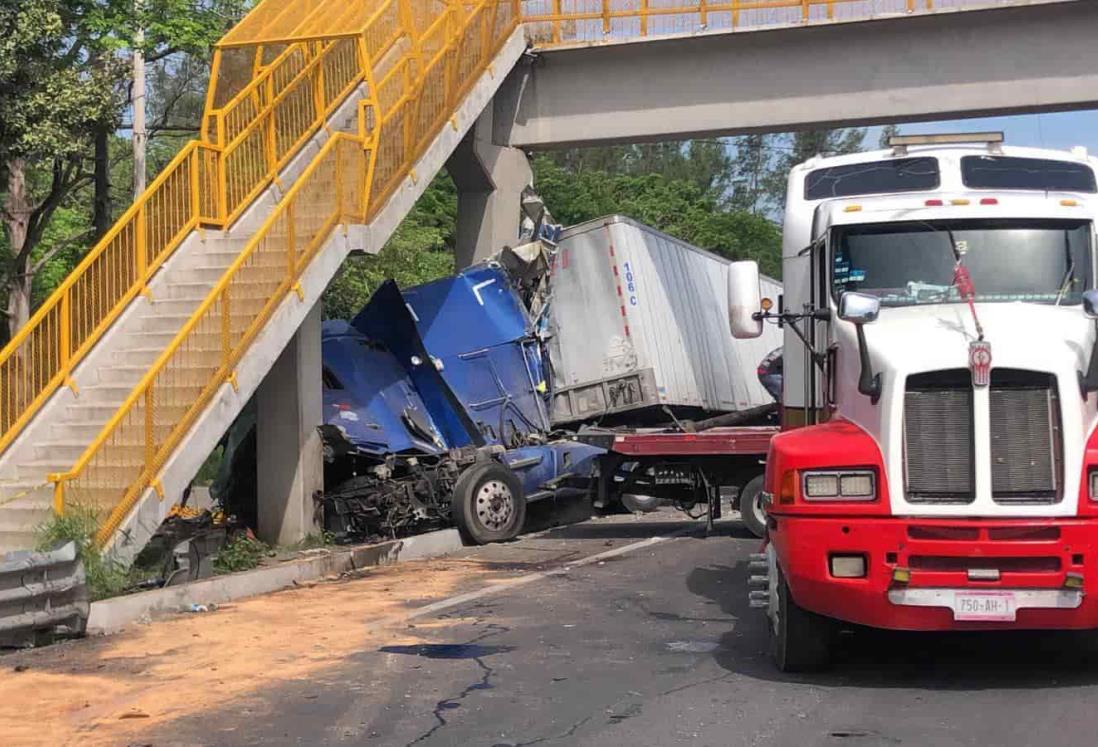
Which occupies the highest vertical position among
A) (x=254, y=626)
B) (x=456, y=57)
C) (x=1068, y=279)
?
(x=456, y=57)

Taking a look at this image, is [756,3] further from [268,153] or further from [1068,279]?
[1068,279]

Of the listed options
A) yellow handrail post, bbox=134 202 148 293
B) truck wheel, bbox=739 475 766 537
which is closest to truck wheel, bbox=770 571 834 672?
truck wheel, bbox=739 475 766 537

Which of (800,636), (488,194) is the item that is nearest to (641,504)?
(488,194)

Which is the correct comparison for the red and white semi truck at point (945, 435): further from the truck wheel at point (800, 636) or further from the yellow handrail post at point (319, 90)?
the yellow handrail post at point (319, 90)

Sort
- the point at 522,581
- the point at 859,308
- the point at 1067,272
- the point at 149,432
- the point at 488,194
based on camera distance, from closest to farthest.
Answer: the point at 859,308 < the point at 1067,272 < the point at 149,432 < the point at 522,581 < the point at 488,194

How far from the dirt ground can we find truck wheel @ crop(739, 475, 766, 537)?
4231 millimetres

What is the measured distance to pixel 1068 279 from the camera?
869 cm

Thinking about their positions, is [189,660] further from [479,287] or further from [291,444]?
[479,287]

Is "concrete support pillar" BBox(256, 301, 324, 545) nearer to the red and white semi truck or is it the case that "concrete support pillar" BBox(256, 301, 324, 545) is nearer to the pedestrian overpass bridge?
the pedestrian overpass bridge

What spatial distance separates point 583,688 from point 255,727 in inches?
75.9

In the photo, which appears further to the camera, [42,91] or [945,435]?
[42,91]

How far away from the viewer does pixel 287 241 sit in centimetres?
1504

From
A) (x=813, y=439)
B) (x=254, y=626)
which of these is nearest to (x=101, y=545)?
(x=254, y=626)

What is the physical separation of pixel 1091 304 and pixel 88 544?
8.09 metres
